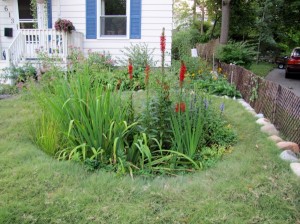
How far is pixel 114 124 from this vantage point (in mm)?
3020

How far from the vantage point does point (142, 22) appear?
8391 mm

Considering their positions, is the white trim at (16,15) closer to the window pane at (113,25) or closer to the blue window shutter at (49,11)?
the blue window shutter at (49,11)

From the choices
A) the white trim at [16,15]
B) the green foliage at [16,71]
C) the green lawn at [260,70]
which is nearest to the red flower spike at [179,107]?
the green foliage at [16,71]

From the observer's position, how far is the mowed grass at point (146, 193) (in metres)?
2.11

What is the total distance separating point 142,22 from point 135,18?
0.25 metres

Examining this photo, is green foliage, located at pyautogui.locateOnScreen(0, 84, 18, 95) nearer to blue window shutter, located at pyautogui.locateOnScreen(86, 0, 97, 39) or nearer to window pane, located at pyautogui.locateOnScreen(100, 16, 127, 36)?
blue window shutter, located at pyautogui.locateOnScreen(86, 0, 97, 39)

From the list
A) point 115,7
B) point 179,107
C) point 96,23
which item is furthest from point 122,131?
point 115,7

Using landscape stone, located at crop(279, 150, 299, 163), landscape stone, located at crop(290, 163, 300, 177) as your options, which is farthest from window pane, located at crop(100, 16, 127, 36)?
landscape stone, located at crop(290, 163, 300, 177)

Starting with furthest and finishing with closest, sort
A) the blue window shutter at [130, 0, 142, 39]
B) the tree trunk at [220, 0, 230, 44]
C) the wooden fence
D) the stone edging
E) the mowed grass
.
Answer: the tree trunk at [220, 0, 230, 44] → the blue window shutter at [130, 0, 142, 39] → the wooden fence → the stone edging → the mowed grass

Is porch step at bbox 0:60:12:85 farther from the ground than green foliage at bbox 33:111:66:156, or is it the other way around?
porch step at bbox 0:60:12:85

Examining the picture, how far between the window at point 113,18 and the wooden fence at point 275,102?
4.27 m

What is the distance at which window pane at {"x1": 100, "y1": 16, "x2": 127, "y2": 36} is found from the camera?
28.3ft

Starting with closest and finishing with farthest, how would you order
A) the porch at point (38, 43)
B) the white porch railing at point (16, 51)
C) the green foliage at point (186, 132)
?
the green foliage at point (186, 132)
the white porch railing at point (16, 51)
the porch at point (38, 43)

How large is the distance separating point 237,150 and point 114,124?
150 cm
